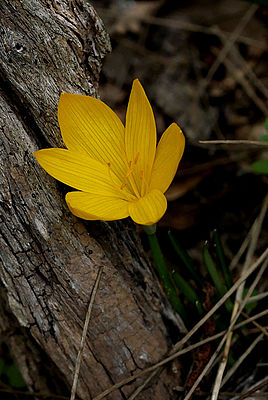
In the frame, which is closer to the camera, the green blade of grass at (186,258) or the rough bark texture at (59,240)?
the rough bark texture at (59,240)

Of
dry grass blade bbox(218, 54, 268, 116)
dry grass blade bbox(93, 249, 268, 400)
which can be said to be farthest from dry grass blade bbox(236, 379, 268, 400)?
dry grass blade bbox(218, 54, 268, 116)

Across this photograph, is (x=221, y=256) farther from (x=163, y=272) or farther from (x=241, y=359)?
(x=241, y=359)

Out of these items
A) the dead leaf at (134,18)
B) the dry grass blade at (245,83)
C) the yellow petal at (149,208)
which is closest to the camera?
the yellow petal at (149,208)

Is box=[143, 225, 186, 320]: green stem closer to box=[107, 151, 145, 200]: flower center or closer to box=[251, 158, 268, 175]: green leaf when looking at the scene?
box=[107, 151, 145, 200]: flower center

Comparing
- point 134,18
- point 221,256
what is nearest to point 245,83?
point 134,18

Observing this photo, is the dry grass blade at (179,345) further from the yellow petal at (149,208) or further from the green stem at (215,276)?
the yellow petal at (149,208)

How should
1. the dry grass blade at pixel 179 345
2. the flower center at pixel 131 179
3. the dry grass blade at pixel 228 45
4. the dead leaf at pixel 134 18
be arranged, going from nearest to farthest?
the flower center at pixel 131 179, the dry grass blade at pixel 179 345, the dry grass blade at pixel 228 45, the dead leaf at pixel 134 18

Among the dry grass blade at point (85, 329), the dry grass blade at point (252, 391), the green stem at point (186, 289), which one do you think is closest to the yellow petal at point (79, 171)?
the dry grass blade at point (85, 329)
